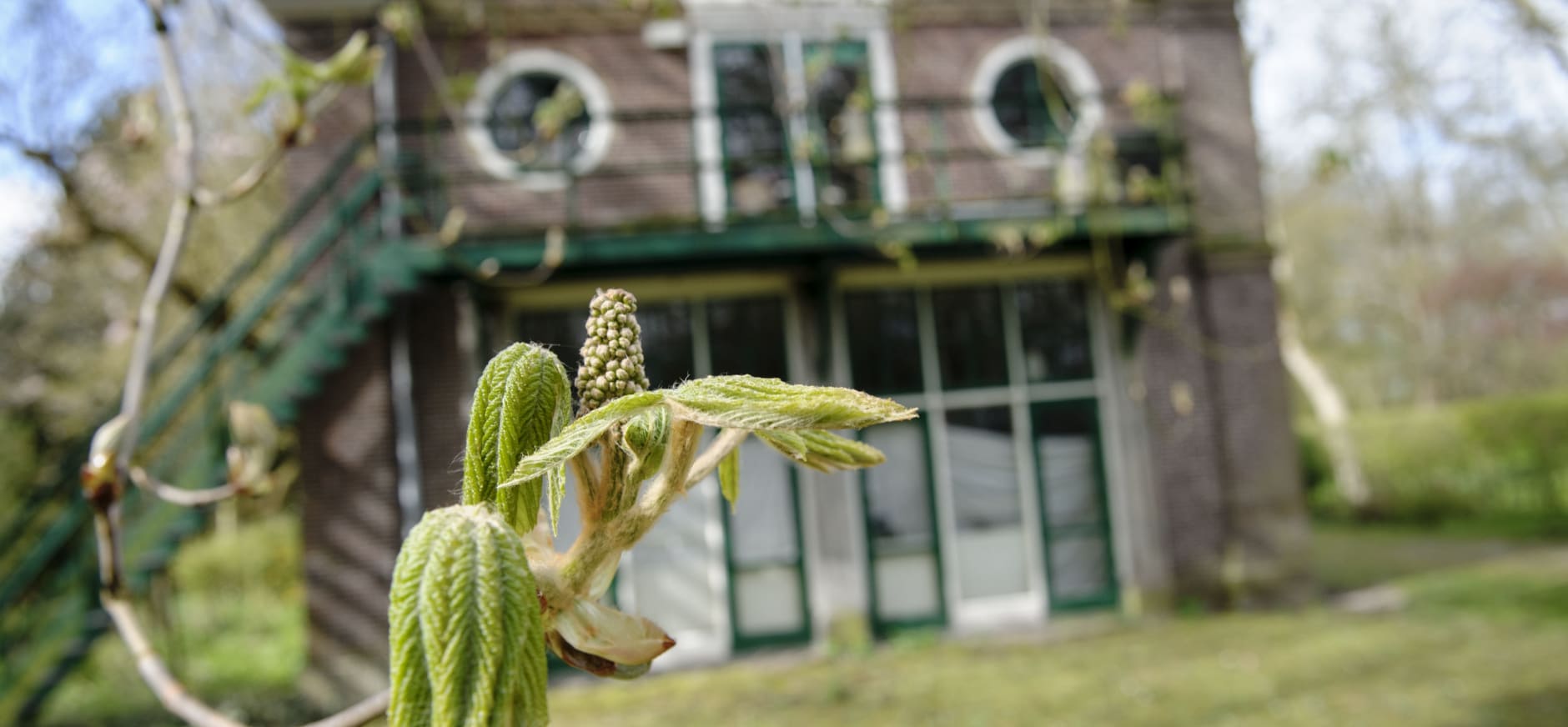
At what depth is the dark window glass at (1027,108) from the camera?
33.5ft

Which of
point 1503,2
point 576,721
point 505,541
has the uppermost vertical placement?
point 1503,2

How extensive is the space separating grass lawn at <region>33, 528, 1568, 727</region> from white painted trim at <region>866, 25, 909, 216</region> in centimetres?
429

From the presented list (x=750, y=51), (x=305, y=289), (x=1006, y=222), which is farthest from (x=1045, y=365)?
(x=305, y=289)

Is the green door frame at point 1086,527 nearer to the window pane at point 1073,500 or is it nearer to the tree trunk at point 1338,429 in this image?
the window pane at point 1073,500

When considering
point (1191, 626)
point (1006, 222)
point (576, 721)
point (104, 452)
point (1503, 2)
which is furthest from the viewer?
point (1191, 626)

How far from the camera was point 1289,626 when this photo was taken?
30.6 feet

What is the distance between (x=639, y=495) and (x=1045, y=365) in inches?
387

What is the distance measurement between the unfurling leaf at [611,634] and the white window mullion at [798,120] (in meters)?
8.36

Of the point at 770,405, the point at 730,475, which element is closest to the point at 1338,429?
the point at 730,475

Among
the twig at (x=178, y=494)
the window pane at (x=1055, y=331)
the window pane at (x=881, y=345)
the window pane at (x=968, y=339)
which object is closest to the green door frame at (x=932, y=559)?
the window pane at (x=881, y=345)

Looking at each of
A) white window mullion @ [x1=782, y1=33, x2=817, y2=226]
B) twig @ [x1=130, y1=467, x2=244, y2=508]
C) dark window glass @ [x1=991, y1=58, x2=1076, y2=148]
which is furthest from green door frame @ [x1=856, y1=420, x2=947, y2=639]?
twig @ [x1=130, y1=467, x2=244, y2=508]

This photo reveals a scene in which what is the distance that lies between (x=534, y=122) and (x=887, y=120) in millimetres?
3440

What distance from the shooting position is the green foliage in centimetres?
1512

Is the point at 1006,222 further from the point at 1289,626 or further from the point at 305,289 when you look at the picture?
the point at 305,289
